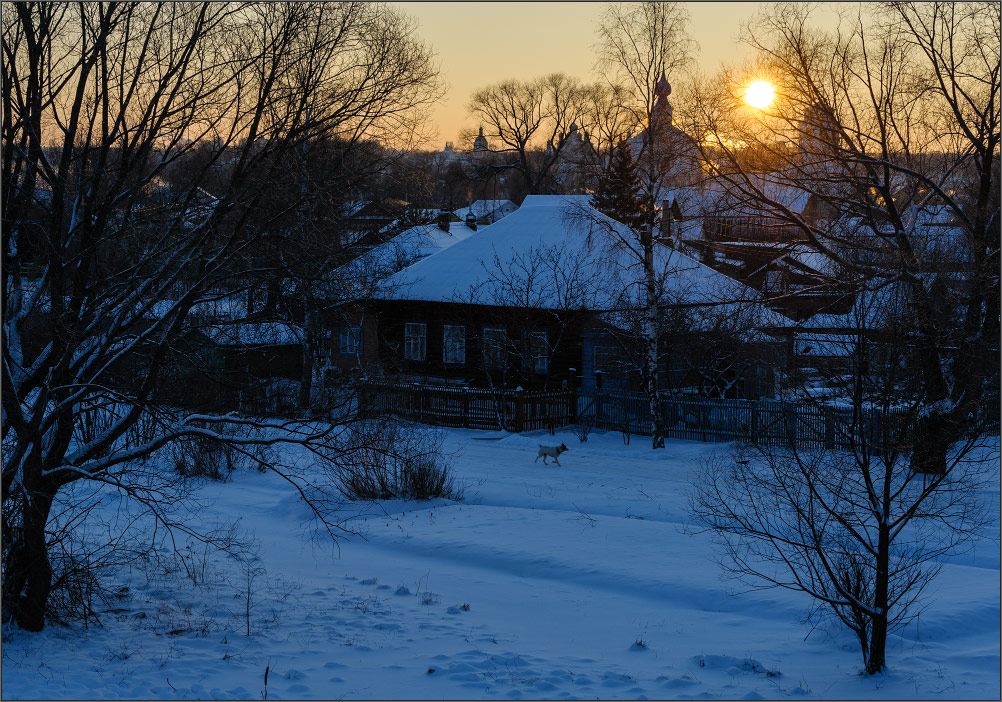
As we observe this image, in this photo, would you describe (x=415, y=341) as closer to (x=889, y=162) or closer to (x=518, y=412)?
(x=518, y=412)

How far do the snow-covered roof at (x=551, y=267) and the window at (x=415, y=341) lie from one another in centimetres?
122

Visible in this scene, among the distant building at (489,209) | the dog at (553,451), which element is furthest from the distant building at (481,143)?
the dog at (553,451)

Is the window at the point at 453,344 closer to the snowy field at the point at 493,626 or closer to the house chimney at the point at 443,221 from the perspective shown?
the snowy field at the point at 493,626

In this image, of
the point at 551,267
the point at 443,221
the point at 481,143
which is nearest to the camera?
the point at 551,267

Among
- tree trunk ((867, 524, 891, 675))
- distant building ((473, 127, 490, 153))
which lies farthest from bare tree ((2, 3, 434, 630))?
distant building ((473, 127, 490, 153))

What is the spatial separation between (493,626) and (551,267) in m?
18.6

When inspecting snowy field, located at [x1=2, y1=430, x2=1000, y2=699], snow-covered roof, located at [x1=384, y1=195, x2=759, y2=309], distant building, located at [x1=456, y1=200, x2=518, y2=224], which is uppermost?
distant building, located at [x1=456, y1=200, x2=518, y2=224]

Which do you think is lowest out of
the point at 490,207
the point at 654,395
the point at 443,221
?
the point at 654,395

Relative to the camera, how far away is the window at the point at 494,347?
26953 millimetres

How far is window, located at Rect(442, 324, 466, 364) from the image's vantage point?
28.8 meters

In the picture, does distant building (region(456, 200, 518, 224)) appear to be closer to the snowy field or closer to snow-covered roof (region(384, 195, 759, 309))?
snow-covered roof (region(384, 195, 759, 309))

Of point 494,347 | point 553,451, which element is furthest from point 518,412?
point 553,451

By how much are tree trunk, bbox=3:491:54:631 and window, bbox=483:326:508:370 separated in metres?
18.7

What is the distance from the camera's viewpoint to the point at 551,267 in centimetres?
2738
